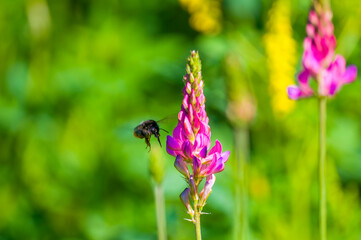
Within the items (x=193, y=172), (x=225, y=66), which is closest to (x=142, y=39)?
(x=225, y=66)

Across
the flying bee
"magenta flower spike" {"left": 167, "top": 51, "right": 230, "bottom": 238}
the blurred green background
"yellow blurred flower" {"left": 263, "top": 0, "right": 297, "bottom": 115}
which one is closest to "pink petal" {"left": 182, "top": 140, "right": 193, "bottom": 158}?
"magenta flower spike" {"left": 167, "top": 51, "right": 230, "bottom": 238}

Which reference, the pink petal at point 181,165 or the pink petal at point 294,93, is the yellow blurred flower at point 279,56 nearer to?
the pink petal at point 294,93

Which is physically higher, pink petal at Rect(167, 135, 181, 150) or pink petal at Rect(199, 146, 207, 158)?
pink petal at Rect(167, 135, 181, 150)

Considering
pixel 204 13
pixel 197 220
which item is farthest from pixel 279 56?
pixel 197 220

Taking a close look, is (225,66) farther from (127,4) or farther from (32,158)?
(127,4)

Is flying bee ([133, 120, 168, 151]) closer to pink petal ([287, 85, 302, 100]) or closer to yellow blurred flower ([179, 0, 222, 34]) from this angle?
pink petal ([287, 85, 302, 100])

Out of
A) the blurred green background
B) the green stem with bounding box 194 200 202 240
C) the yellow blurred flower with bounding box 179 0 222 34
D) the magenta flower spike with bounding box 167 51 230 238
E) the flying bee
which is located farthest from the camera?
the yellow blurred flower with bounding box 179 0 222 34
